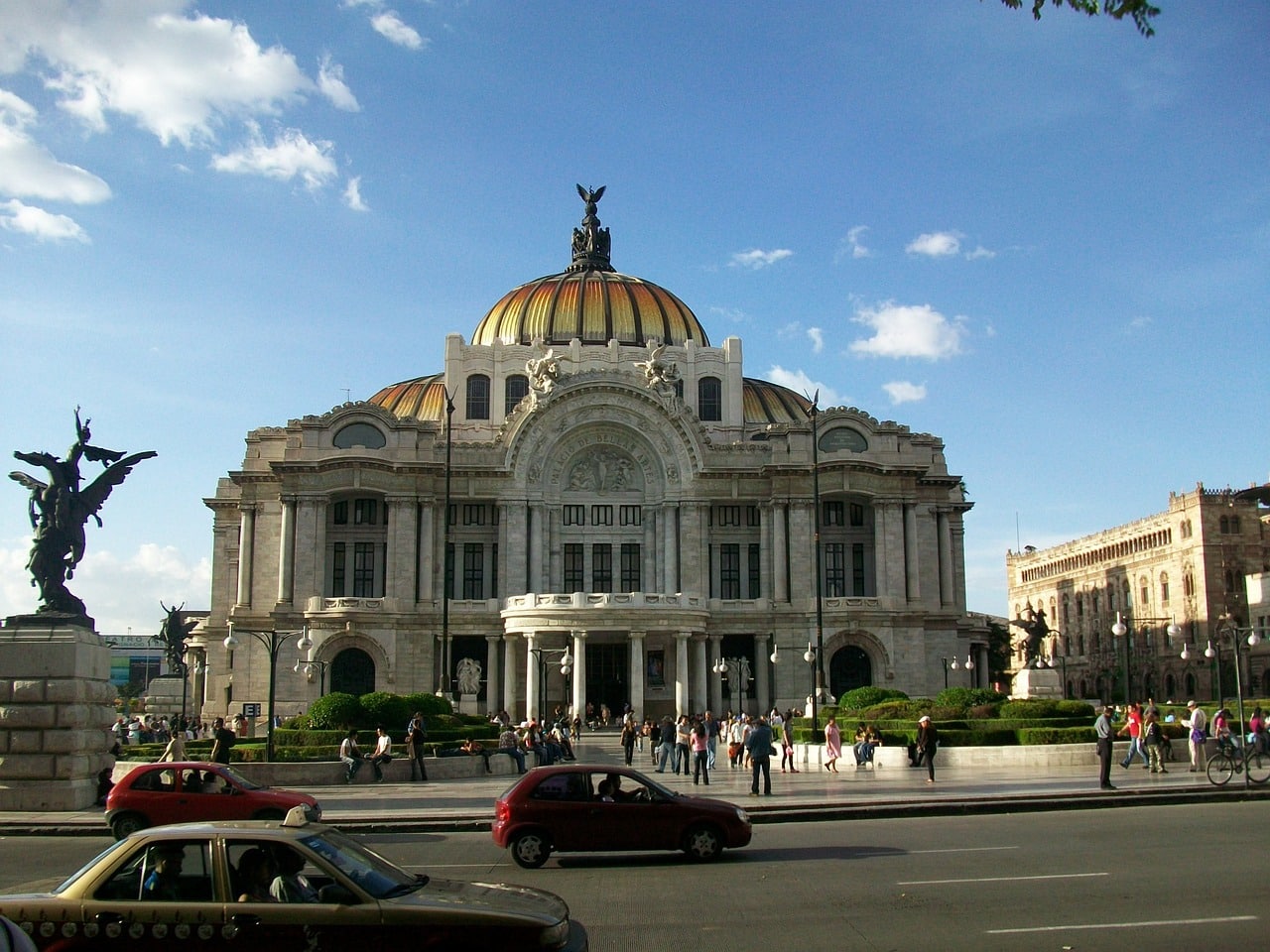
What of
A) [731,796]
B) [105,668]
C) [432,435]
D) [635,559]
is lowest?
[731,796]

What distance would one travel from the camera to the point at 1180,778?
32.3 meters

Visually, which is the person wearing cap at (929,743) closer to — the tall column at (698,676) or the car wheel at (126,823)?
the car wheel at (126,823)

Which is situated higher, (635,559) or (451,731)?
(635,559)

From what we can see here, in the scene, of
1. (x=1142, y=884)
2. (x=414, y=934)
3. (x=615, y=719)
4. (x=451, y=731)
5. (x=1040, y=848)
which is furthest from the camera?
(x=615, y=719)

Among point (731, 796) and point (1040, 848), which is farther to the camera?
point (731, 796)

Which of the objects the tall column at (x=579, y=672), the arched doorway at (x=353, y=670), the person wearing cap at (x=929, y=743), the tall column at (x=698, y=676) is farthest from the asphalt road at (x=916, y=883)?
the arched doorway at (x=353, y=670)

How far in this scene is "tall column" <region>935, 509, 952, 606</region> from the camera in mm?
77812

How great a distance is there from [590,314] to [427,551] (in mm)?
21420

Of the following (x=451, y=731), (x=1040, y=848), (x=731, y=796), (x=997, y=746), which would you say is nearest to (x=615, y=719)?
(x=451, y=731)

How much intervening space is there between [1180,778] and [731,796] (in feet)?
38.5

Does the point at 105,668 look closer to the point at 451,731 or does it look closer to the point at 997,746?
the point at 451,731

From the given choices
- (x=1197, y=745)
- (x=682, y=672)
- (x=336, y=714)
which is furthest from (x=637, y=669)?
(x=1197, y=745)

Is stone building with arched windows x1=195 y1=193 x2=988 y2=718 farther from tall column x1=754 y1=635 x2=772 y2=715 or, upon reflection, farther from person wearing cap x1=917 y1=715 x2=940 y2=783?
person wearing cap x1=917 y1=715 x2=940 y2=783

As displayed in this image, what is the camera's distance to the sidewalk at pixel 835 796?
25.8 meters
